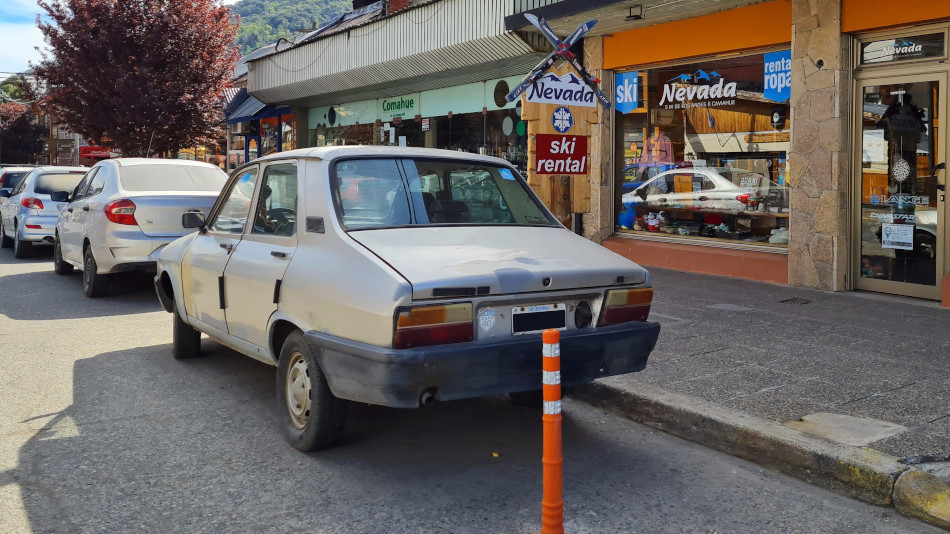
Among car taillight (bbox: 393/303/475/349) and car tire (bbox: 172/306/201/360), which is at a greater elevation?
car taillight (bbox: 393/303/475/349)

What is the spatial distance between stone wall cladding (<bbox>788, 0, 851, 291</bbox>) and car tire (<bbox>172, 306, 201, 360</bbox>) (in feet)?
22.1

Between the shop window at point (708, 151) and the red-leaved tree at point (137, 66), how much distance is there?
15.4 metres

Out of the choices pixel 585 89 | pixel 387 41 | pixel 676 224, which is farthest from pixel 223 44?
pixel 585 89

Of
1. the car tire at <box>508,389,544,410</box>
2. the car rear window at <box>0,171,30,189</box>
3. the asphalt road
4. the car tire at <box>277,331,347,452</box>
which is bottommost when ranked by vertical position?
the asphalt road

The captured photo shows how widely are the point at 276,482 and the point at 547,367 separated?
67.6 inches

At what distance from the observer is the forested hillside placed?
72938 mm

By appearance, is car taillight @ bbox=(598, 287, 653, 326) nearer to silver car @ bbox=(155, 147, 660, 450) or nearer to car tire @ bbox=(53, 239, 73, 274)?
silver car @ bbox=(155, 147, 660, 450)

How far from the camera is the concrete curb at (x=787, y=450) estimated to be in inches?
156

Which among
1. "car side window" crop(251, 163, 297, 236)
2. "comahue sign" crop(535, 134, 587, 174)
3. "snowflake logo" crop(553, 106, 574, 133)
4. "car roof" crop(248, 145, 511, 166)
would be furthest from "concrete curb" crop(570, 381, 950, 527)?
"snowflake logo" crop(553, 106, 574, 133)

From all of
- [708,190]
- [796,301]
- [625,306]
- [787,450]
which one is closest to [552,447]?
[625,306]

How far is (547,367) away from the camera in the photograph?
3.29 metres

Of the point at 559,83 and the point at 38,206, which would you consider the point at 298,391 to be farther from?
the point at 38,206

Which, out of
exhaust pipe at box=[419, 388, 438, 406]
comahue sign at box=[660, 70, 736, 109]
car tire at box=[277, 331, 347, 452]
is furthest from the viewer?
comahue sign at box=[660, 70, 736, 109]

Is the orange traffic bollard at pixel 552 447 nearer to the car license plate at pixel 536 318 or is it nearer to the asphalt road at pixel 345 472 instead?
the asphalt road at pixel 345 472
